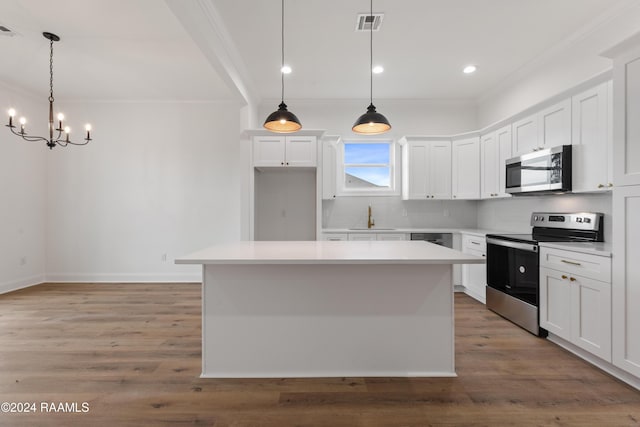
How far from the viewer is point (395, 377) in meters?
2.17

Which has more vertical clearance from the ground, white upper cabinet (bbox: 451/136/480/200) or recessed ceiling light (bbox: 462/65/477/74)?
recessed ceiling light (bbox: 462/65/477/74)

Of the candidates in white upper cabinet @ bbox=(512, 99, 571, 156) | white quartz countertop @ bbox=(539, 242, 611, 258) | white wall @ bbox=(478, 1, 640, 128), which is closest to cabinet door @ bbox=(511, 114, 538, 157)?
white upper cabinet @ bbox=(512, 99, 571, 156)

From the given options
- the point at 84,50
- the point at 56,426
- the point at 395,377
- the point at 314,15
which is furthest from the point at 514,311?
the point at 84,50

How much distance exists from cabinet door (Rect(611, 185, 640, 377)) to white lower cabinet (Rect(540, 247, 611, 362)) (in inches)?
2.8

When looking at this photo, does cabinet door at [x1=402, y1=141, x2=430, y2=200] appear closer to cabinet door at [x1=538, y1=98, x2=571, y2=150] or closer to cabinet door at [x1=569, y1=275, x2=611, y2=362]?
cabinet door at [x1=538, y1=98, x2=571, y2=150]

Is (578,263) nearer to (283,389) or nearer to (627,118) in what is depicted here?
(627,118)

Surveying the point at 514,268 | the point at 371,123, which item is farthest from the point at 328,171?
the point at 514,268

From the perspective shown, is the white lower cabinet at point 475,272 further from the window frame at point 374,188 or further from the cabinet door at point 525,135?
the window frame at point 374,188

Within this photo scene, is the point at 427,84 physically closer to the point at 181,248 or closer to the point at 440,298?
the point at 440,298

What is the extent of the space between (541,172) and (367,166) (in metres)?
2.53

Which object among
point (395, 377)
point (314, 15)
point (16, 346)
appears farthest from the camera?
point (314, 15)

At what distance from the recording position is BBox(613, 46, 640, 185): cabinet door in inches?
79.0

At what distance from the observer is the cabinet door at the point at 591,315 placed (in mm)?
2211

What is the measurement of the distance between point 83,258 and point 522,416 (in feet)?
19.4
